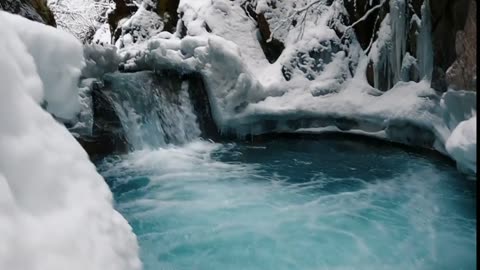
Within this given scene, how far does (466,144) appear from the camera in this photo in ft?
16.0

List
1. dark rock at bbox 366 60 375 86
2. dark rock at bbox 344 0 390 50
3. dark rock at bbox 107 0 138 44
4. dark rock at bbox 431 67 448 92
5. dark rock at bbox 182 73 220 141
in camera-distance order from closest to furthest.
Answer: dark rock at bbox 431 67 448 92 < dark rock at bbox 366 60 375 86 < dark rock at bbox 182 73 220 141 < dark rock at bbox 344 0 390 50 < dark rock at bbox 107 0 138 44

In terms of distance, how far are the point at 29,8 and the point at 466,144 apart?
279 inches

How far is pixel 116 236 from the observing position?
1.89 meters

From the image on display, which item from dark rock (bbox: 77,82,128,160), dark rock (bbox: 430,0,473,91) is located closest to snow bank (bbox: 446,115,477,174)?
dark rock (bbox: 430,0,473,91)

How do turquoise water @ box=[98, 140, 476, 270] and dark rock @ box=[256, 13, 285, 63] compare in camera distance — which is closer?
turquoise water @ box=[98, 140, 476, 270]

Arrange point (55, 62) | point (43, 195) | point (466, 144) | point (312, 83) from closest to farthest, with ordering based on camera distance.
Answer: point (43, 195), point (55, 62), point (466, 144), point (312, 83)

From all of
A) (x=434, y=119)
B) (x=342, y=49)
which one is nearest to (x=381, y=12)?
(x=342, y=49)

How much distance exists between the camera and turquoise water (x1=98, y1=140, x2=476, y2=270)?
441 centimetres

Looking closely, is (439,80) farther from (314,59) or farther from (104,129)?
(104,129)

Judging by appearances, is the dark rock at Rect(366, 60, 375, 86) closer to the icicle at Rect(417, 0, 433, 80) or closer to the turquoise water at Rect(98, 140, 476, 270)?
the icicle at Rect(417, 0, 433, 80)

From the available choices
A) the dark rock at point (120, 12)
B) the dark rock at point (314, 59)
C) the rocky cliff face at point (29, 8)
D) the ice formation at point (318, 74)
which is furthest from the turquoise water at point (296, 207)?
the dark rock at point (120, 12)

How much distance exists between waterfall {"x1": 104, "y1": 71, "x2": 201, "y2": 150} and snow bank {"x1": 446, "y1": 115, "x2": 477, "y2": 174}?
4943 mm

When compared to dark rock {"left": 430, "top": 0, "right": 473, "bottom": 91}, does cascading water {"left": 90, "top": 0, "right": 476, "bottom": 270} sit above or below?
below

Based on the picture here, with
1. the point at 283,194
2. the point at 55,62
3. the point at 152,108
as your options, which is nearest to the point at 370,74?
the point at 283,194
